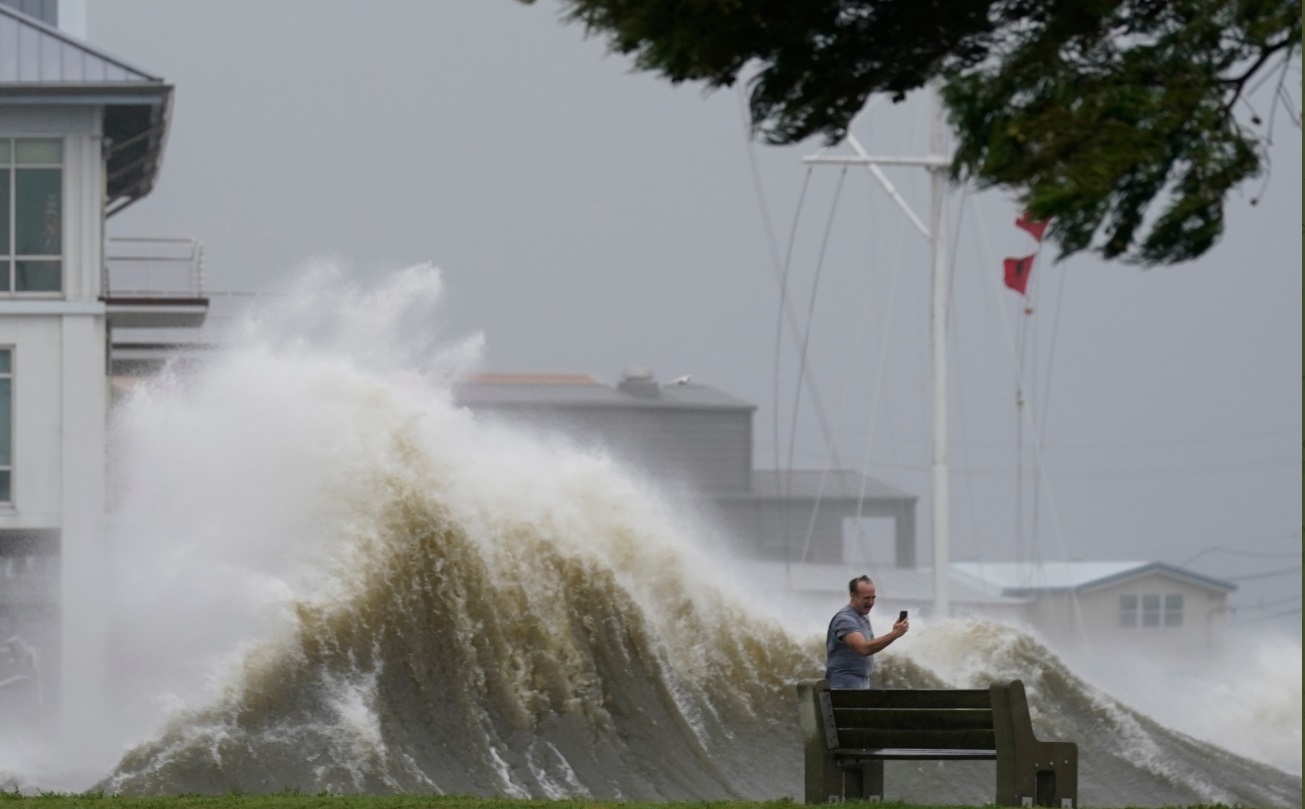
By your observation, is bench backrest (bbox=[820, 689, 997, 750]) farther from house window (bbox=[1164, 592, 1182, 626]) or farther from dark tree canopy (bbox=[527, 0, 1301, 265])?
house window (bbox=[1164, 592, 1182, 626])

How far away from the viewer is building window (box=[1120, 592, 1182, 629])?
83.4 m

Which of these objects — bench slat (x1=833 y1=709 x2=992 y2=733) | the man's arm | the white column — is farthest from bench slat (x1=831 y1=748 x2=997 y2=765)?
the white column

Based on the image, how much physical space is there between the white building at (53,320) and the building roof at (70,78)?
0.08 feet

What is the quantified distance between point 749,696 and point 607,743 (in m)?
2.75

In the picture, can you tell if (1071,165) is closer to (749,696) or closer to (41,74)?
(749,696)

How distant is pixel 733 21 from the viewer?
32.8ft

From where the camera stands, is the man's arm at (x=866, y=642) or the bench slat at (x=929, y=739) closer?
the bench slat at (x=929, y=739)

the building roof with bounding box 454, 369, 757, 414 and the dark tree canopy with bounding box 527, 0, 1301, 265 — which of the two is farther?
the building roof with bounding box 454, 369, 757, 414

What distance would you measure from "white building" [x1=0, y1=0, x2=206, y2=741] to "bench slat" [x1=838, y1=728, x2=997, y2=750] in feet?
83.0

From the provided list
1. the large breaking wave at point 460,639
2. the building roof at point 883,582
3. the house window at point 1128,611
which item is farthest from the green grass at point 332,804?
the house window at point 1128,611

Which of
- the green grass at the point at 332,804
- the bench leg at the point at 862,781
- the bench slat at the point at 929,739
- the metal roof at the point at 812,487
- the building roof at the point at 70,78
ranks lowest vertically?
the metal roof at the point at 812,487

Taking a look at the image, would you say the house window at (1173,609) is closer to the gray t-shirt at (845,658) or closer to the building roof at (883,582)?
the building roof at (883,582)

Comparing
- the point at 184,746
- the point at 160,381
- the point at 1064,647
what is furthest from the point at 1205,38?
the point at 1064,647

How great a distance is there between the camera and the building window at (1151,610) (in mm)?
83438
